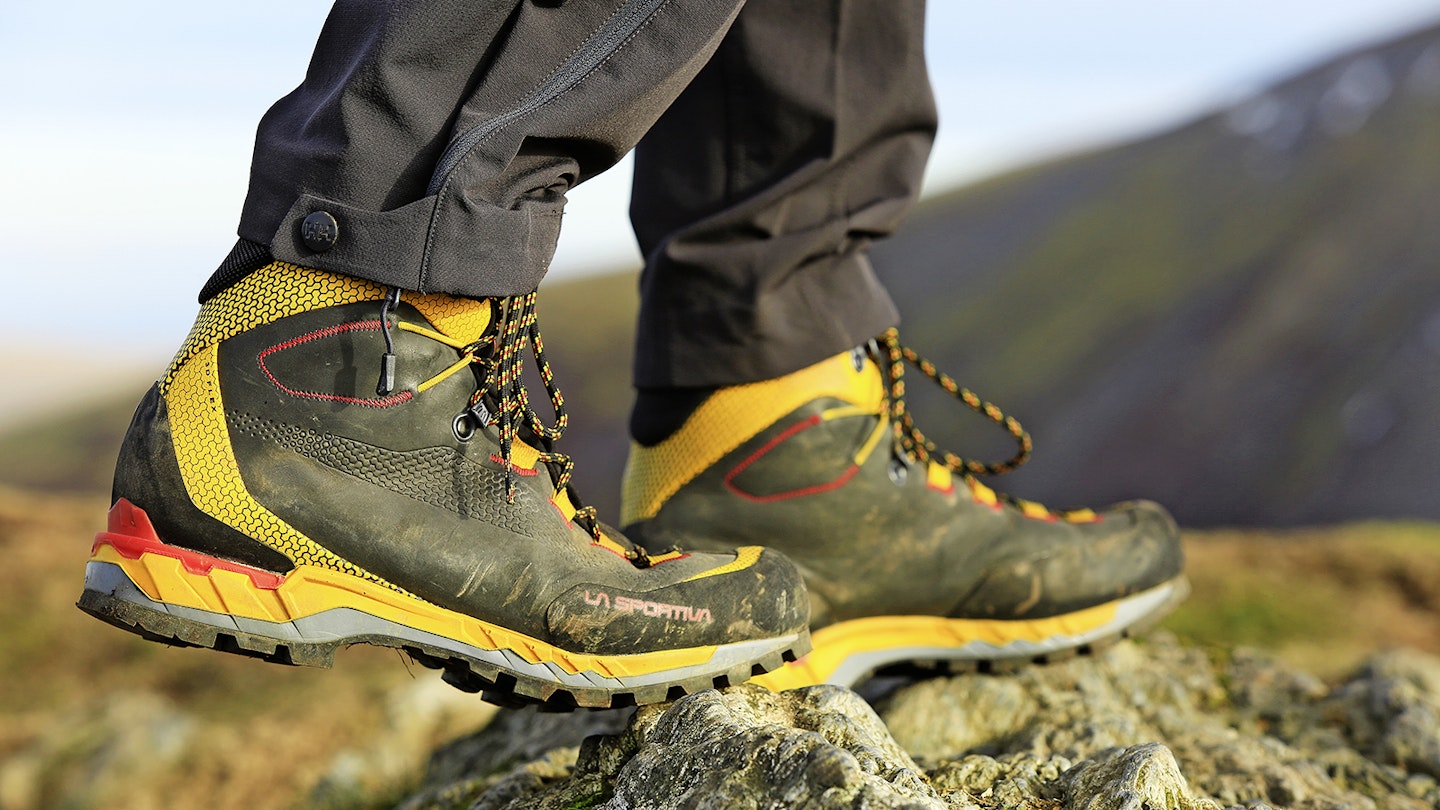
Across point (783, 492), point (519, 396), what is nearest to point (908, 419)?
point (783, 492)

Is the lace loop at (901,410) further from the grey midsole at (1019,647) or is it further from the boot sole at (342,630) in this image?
the boot sole at (342,630)

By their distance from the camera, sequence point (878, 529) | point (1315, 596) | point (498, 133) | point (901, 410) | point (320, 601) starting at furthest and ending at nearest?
point (1315, 596)
point (901, 410)
point (878, 529)
point (320, 601)
point (498, 133)

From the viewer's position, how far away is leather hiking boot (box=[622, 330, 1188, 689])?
2.37 metres

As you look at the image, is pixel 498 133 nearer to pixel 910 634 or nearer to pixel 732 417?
pixel 732 417

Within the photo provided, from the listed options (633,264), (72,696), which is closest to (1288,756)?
(72,696)

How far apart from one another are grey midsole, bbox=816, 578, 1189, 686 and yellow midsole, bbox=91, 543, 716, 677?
2.26ft

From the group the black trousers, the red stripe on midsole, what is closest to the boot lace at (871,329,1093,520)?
the black trousers

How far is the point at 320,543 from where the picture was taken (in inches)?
70.7

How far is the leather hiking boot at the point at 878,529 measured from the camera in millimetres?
2365

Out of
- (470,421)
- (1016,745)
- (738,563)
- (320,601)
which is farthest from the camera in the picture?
(1016,745)

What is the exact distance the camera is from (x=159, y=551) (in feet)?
5.72

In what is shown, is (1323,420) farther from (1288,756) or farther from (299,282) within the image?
(299,282)

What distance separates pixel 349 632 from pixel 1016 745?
142 centimetres

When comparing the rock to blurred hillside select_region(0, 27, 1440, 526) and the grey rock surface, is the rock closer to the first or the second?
the grey rock surface
